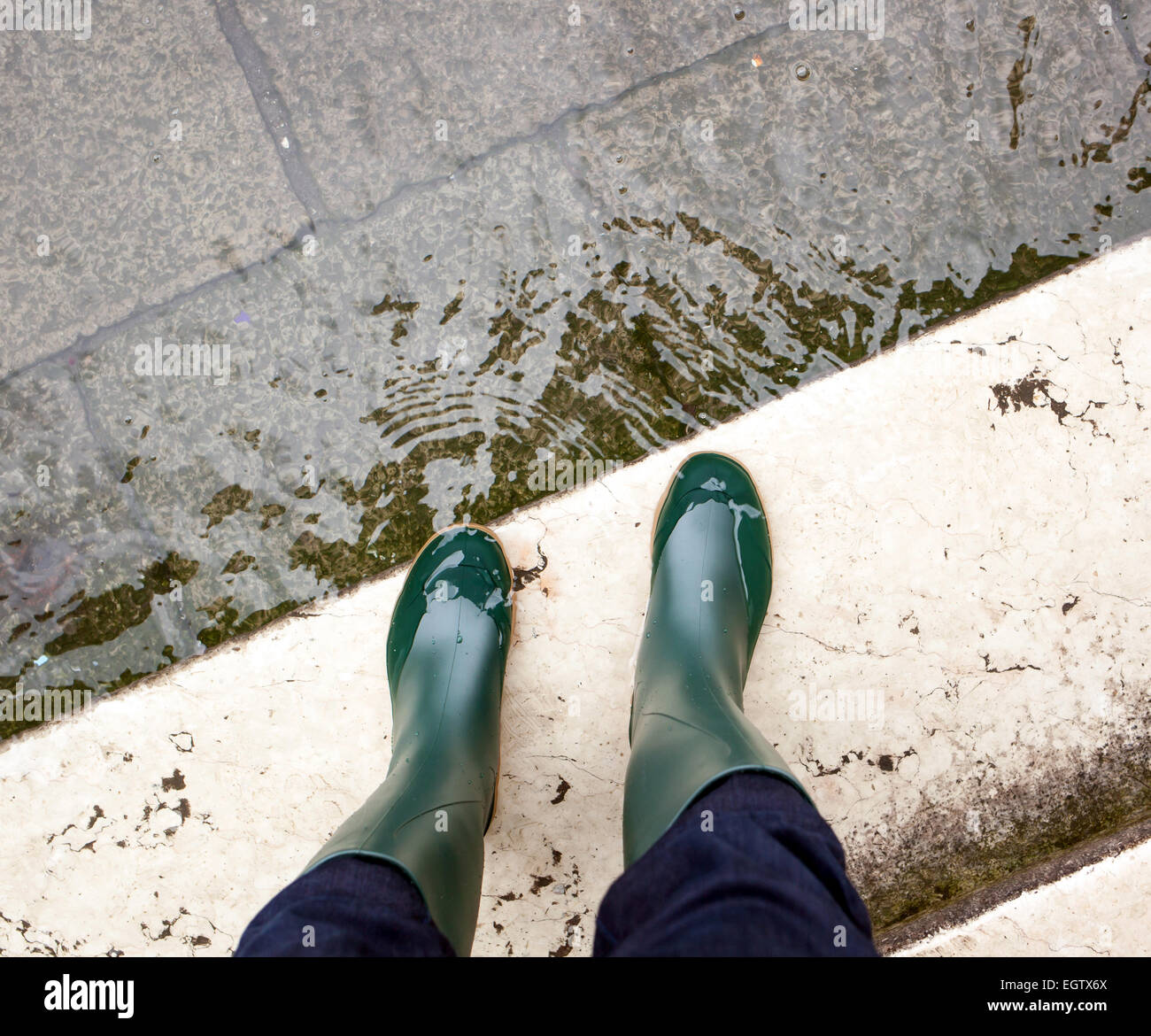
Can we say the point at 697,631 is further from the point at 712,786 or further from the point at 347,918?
the point at 347,918

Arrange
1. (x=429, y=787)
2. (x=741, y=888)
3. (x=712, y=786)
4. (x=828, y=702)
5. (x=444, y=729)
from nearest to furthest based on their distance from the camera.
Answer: (x=741, y=888), (x=712, y=786), (x=429, y=787), (x=444, y=729), (x=828, y=702)

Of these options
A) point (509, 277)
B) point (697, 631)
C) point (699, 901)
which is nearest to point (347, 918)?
point (699, 901)

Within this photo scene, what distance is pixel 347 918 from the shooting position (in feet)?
3.05

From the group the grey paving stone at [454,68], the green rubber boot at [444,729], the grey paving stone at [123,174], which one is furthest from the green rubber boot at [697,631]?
the grey paving stone at [123,174]

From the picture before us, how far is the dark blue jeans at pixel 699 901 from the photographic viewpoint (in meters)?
0.82

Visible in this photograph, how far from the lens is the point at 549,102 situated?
1.58 m

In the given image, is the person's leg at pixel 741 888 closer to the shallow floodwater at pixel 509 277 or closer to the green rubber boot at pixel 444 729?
the green rubber boot at pixel 444 729

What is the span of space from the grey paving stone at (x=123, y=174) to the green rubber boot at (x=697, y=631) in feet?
3.38

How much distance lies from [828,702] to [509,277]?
1.10 meters

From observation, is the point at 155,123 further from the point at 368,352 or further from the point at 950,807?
the point at 950,807

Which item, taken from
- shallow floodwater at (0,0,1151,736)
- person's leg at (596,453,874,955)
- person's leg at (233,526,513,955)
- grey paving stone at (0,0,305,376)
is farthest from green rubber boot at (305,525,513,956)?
grey paving stone at (0,0,305,376)

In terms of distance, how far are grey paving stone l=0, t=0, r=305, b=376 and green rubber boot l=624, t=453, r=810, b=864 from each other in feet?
3.38

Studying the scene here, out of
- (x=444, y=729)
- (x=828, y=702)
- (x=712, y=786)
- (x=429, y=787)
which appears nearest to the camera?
(x=712, y=786)
